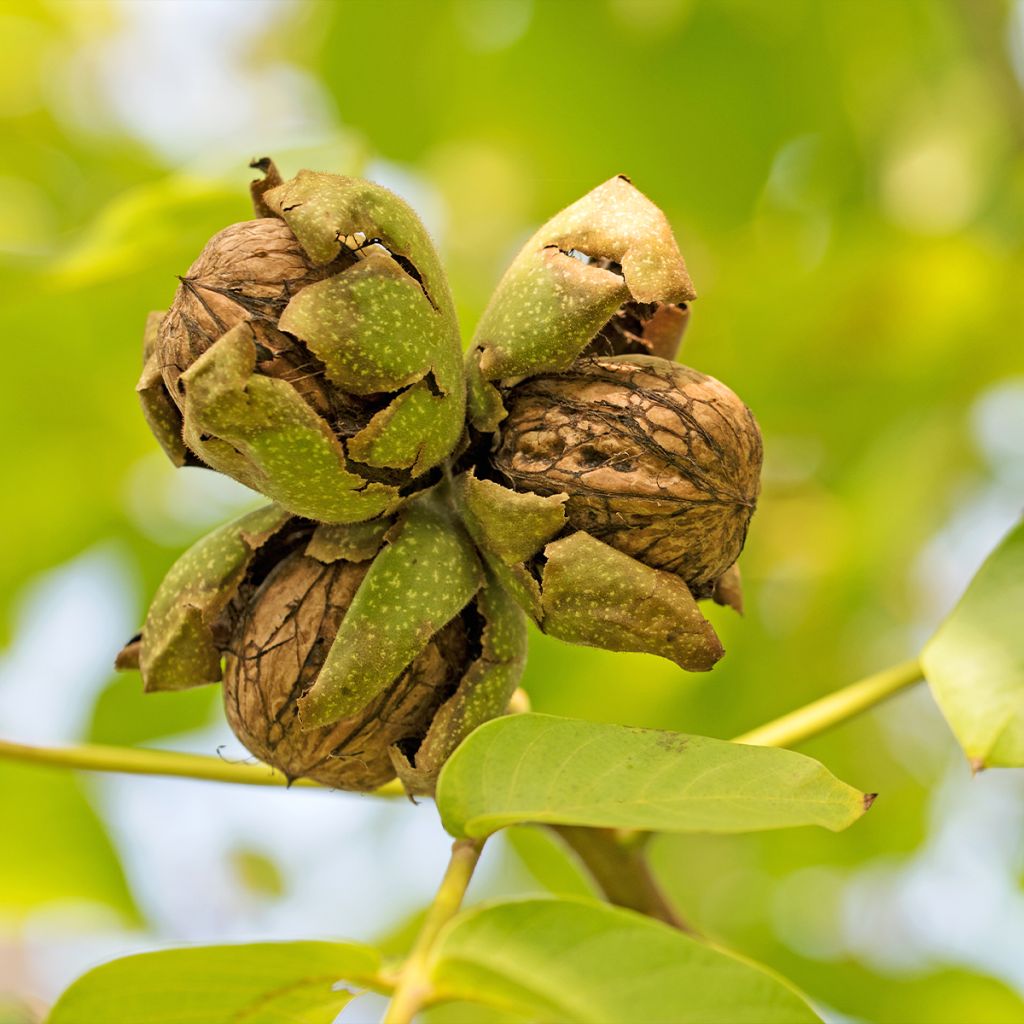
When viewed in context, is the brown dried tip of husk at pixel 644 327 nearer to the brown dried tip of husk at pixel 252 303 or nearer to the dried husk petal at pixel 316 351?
the dried husk petal at pixel 316 351

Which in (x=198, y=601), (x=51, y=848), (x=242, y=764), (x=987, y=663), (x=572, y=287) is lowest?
(x=51, y=848)

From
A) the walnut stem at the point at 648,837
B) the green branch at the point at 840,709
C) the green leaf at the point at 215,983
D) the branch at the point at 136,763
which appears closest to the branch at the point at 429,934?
the green leaf at the point at 215,983

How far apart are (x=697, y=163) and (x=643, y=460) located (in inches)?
101

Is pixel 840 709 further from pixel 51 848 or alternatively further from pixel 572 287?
pixel 51 848

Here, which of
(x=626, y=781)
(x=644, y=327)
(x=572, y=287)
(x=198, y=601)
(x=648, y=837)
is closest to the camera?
(x=626, y=781)

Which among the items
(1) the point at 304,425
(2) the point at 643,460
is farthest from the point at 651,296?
(1) the point at 304,425

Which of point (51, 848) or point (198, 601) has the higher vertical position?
point (198, 601)

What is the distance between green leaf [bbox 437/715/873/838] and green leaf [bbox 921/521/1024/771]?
1.27 ft

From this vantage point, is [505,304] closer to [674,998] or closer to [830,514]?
[674,998]

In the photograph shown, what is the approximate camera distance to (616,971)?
1.60 meters

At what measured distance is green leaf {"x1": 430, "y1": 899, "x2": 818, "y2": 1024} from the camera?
158 cm

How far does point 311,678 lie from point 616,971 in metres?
0.68

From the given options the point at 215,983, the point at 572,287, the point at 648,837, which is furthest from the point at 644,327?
the point at 215,983

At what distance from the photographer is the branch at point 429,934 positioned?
5.69ft
